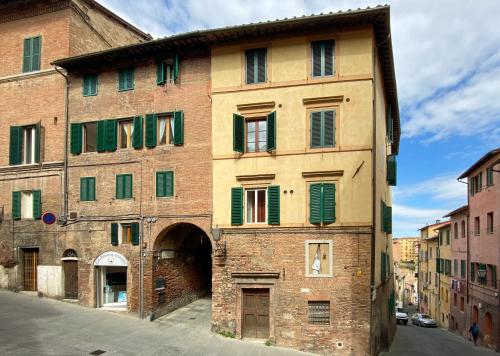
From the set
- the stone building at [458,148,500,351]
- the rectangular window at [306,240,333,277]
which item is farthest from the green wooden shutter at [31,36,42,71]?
the stone building at [458,148,500,351]

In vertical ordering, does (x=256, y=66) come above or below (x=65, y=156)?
above

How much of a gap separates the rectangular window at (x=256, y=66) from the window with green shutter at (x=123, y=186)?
7147mm

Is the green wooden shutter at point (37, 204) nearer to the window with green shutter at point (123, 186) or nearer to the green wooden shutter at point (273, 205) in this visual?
the window with green shutter at point (123, 186)

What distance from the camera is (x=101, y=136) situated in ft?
68.4

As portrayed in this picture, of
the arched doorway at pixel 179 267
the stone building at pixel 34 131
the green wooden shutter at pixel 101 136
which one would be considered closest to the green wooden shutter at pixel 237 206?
the arched doorway at pixel 179 267

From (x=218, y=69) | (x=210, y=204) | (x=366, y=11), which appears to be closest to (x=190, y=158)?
(x=210, y=204)

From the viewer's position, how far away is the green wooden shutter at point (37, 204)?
22.0m

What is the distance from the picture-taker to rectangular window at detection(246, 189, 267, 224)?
17969mm

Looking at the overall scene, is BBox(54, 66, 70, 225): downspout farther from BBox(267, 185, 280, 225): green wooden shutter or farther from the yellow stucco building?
BBox(267, 185, 280, 225): green wooden shutter

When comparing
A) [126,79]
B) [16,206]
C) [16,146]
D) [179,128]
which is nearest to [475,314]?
[179,128]

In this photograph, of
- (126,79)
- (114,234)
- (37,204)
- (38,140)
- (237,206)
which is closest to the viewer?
(237,206)

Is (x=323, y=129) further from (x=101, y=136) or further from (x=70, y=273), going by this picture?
(x=70, y=273)

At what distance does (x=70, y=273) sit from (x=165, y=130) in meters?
8.54

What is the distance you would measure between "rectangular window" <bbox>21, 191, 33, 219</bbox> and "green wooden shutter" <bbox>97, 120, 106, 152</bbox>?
514 cm
